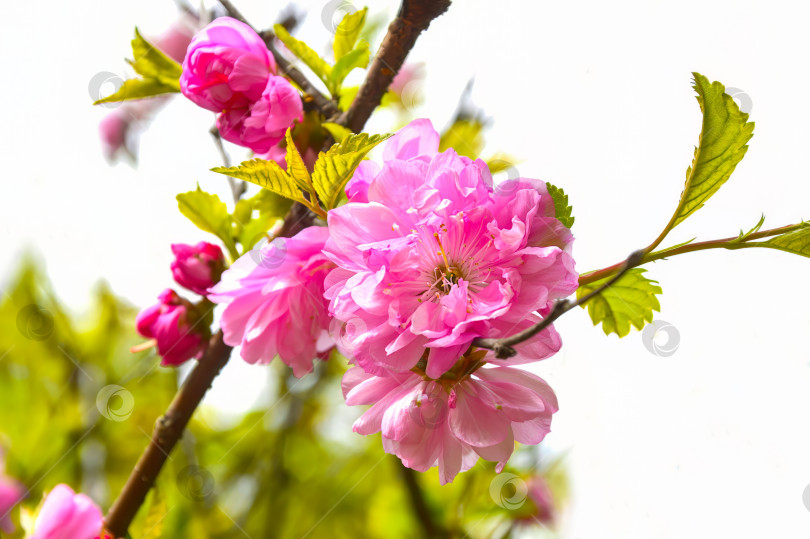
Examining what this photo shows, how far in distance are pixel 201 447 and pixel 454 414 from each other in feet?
1.55

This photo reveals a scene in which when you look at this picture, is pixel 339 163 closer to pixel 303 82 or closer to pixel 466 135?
pixel 303 82

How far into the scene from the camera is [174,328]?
410 mm

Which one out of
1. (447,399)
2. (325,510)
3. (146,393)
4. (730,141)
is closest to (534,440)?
Result: (447,399)

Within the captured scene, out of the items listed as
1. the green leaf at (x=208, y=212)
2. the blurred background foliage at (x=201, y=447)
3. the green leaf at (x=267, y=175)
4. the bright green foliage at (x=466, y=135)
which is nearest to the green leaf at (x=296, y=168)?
the green leaf at (x=267, y=175)

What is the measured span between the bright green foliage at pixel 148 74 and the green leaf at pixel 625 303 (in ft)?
0.93

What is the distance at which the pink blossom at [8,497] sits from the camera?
0.59m

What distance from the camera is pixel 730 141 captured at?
0.92 ft

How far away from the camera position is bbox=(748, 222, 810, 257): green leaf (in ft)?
0.94

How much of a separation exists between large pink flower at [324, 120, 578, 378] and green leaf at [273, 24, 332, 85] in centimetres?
14

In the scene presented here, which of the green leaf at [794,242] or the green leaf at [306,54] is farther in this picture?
the green leaf at [306,54]
